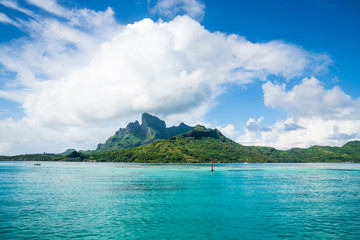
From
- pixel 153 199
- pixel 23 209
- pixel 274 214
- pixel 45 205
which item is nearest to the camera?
pixel 274 214

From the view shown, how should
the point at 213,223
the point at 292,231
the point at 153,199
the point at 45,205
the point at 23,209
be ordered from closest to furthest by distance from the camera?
the point at 292,231
the point at 213,223
the point at 23,209
the point at 45,205
the point at 153,199

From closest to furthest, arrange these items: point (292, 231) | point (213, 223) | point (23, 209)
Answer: point (292, 231)
point (213, 223)
point (23, 209)

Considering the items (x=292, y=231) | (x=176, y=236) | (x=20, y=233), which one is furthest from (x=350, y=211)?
(x=20, y=233)

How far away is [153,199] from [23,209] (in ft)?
82.9

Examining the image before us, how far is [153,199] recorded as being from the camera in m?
53.0

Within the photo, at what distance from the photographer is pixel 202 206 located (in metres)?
45.7

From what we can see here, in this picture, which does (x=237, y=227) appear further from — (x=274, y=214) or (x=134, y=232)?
(x=134, y=232)

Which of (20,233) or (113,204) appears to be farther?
(113,204)

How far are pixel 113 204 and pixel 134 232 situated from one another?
63.9 feet

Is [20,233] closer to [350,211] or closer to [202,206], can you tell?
[202,206]

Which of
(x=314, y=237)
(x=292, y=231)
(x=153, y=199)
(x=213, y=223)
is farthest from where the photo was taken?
(x=153, y=199)

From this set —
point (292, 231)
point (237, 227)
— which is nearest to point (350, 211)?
point (292, 231)

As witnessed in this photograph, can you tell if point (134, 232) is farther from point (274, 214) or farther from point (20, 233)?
point (274, 214)

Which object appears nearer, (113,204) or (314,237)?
(314,237)
